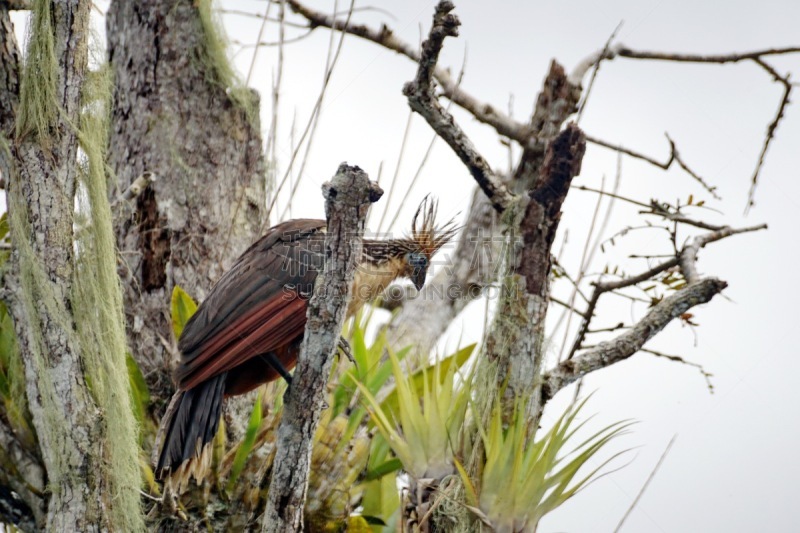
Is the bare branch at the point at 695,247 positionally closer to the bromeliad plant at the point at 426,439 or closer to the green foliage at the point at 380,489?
the bromeliad plant at the point at 426,439

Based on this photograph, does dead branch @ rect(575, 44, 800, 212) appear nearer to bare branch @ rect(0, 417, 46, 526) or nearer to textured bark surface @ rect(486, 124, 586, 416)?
textured bark surface @ rect(486, 124, 586, 416)

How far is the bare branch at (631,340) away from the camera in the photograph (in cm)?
310

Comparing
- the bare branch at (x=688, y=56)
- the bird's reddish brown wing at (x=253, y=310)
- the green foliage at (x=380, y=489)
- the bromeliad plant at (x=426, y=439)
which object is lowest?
the green foliage at (x=380, y=489)

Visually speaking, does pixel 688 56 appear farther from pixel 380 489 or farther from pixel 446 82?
pixel 380 489

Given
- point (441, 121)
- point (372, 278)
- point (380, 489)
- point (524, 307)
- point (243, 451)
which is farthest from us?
point (372, 278)

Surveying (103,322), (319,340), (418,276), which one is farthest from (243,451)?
(418,276)

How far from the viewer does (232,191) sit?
420cm

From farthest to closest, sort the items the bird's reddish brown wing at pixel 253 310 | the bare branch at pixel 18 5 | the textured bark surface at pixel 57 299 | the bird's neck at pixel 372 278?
the bird's neck at pixel 372 278 < the bird's reddish brown wing at pixel 253 310 < the bare branch at pixel 18 5 < the textured bark surface at pixel 57 299

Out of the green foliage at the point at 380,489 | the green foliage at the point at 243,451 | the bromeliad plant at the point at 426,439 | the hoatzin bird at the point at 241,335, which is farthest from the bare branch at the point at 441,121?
the green foliage at the point at 243,451

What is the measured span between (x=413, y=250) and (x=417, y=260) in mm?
56

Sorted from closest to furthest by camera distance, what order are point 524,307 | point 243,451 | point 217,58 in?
1. point 524,307
2. point 243,451
3. point 217,58

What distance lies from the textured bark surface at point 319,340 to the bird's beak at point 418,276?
57.8 inches

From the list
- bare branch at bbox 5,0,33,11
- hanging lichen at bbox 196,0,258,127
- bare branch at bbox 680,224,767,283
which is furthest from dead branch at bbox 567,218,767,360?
bare branch at bbox 5,0,33,11

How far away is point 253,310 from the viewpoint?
3426mm
